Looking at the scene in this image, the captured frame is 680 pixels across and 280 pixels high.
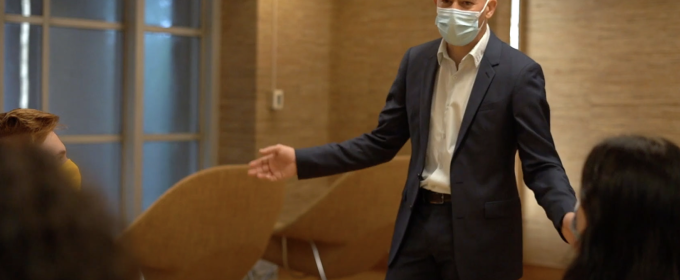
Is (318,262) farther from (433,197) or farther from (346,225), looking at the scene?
(433,197)

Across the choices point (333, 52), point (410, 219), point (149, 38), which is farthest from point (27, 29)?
point (410, 219)

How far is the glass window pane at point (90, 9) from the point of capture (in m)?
4.45

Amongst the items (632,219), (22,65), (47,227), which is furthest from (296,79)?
(47,227)

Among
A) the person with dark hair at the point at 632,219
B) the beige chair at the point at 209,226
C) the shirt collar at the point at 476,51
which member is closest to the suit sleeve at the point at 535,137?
the shirt collar at the point at 476,51

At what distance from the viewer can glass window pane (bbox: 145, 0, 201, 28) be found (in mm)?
4867

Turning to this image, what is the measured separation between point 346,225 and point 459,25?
5.36ft

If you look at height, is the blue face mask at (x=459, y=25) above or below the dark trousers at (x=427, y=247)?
above

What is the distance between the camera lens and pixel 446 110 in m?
2.46

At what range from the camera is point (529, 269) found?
5.29 m

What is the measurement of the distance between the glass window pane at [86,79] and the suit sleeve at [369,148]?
93.3 inches

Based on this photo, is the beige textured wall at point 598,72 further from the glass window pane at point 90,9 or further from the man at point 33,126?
the man at point 33,126

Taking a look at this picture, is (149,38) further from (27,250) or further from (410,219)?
(27,250)

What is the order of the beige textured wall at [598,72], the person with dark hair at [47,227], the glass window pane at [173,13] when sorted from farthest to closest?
the glass window pane at [173,13]
the beige textured wall at [598,72]
the person with dark hair at [47,227]

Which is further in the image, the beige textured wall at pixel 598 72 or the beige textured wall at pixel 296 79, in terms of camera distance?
the beige textured wall at pixel 296 79
